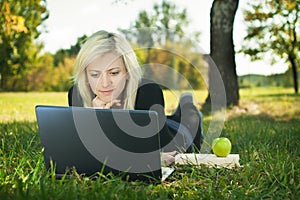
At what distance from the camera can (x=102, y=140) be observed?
209 cm

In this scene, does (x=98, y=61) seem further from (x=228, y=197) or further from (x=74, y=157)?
(x=228, y=197)

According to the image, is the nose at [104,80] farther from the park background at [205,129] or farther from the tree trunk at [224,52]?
the tree trunk at [224,52]

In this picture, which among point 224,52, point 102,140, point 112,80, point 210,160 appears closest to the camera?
point 102,140

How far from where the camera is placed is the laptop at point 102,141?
2.03 metres

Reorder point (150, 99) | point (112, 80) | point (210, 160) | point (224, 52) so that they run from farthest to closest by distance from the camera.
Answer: point (224, 52), point (150, 99), point (112, 80), point (210, 160)

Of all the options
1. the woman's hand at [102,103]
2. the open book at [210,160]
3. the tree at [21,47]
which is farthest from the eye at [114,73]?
the tree at [21,47]

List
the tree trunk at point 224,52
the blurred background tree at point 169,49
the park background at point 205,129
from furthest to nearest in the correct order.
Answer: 1. the blurred background tree at point 169,49
2. the tree trunk at point 224,52
3. the park background at point 205,129

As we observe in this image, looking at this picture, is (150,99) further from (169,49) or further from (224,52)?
(169,49)

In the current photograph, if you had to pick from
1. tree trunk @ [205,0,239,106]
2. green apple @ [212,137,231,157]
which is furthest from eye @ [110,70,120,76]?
tree trunk @ [205,0,239,106]

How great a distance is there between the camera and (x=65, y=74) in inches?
819

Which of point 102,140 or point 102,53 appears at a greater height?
point 102,53

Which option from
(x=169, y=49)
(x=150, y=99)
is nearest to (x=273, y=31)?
(x=169, y=49)

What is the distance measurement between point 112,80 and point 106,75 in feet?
0.18

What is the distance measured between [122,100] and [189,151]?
778 millimetres
